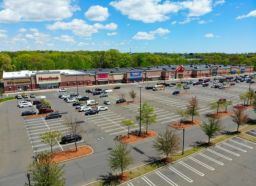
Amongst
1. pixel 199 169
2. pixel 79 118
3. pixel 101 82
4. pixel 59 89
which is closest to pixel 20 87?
pixel 59 89

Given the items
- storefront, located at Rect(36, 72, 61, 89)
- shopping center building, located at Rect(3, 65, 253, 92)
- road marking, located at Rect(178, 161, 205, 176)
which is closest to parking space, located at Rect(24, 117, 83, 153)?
road marking, located at Rect(178, 161, 205, 176)

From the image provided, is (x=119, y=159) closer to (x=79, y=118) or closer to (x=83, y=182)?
(x=83, y=182)

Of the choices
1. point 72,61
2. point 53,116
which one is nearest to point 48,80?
point 53,116

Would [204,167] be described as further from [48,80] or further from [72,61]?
[72,61]

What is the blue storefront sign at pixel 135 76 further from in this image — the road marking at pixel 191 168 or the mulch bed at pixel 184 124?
the road marking at pixel 191 168

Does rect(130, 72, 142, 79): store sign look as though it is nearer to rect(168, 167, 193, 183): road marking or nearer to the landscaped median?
the landscaped median

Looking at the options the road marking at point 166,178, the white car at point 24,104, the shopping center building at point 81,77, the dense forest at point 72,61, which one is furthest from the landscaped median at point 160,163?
the dense forest at point 72,61
